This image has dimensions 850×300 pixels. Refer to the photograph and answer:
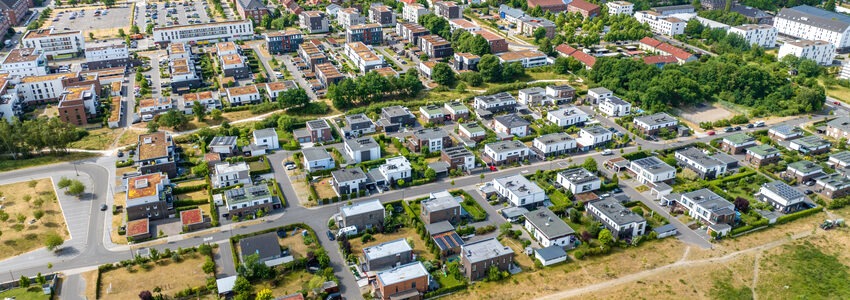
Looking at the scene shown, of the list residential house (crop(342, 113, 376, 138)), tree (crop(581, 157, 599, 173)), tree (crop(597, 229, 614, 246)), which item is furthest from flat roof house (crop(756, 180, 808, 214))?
residential house (crop(342, 113, 376, 138))

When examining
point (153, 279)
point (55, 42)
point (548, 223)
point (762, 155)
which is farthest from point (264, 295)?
point (55, 42)

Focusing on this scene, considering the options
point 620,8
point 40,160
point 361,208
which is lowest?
point 40,160

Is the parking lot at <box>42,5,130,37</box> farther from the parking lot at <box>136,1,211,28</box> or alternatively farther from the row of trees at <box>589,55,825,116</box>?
the row of trees at <box>589,55,825,116</box>

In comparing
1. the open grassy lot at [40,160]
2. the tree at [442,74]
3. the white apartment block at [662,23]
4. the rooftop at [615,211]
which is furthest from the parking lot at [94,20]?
the white apartment block at [662,23]

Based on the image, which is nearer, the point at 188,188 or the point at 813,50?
the point at 188,188

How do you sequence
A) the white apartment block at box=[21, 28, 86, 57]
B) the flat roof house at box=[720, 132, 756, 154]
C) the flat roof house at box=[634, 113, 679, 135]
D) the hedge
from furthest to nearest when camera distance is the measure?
the white apartment block at box=[21, 28, 86, 57] < the flat roof house at box=[634, 113, 679, 135] < the flat roof house at box=[720, 132, 756, 154] < the hedge

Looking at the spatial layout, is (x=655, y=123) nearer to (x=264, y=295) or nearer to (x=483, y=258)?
(x=483, y=258)
